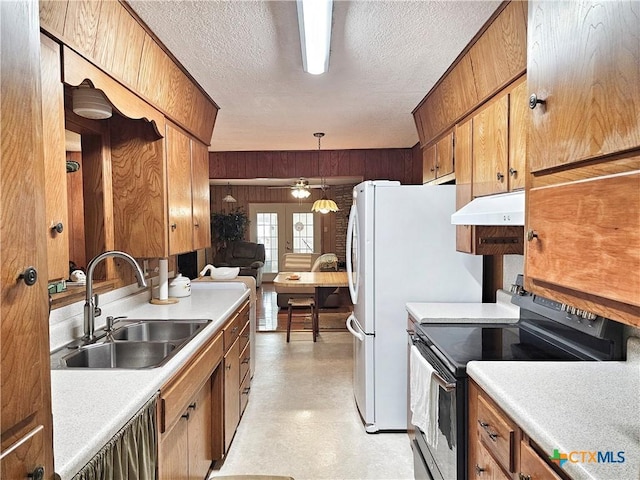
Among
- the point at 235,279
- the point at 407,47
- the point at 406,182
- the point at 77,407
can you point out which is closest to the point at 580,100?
the point at 407,47

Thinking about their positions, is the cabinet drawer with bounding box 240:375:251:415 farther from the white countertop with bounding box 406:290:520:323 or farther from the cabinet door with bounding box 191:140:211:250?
the white countertop with bounding box 406:290:520:323

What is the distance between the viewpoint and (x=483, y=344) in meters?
1.88

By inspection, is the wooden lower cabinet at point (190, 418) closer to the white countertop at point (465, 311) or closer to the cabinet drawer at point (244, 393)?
the cabinet drawer at point (244, 393)

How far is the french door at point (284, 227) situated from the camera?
1024 cm

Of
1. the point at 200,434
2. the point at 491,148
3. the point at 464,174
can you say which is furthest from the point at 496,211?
the point at 200,434

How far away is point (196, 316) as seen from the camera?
7.75 ft

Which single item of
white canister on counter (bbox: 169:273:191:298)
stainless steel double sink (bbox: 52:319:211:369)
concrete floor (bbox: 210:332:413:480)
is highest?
white canister on counter (bbox: 169:273:191:298)

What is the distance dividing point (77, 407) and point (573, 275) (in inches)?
57.7

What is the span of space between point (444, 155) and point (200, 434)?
245cm

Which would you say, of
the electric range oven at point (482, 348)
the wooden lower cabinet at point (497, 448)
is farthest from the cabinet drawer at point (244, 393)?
the wooden lower cabinet at point (497, 448)

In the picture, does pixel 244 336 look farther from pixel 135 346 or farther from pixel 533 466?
pixel 533 466

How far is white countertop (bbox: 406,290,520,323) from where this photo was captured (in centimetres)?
229

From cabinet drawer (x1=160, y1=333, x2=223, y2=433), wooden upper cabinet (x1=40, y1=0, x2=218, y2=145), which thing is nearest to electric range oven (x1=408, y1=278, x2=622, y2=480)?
cabinet drawer (x1=160, y1=333, x2=223, y2=433)

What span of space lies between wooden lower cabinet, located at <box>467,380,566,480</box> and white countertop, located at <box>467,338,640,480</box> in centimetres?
5
